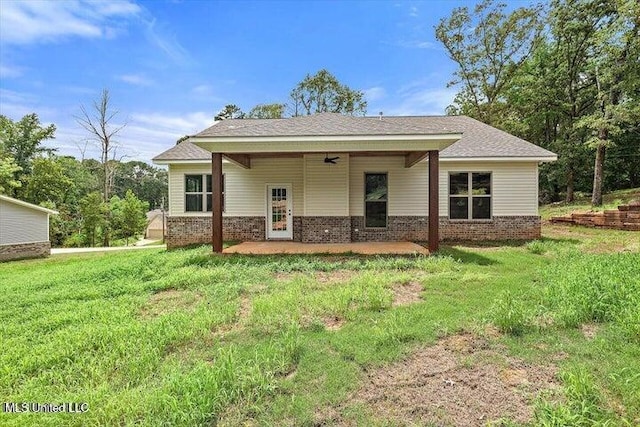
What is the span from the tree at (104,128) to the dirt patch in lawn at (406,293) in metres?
28.2

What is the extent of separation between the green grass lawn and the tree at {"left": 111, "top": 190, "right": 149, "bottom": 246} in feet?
72.7

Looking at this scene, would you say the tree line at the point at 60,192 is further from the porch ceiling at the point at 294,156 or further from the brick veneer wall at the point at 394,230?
the brick veneer wall at the point at 394,230

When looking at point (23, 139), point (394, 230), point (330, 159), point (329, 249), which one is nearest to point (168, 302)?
point (329, 249)

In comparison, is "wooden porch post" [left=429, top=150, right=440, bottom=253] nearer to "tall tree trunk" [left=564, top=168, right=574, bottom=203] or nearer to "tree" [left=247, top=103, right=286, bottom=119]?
"tall tree trunk" [left=564, top=168, right=574, bottom=203]

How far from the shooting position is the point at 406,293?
576cm

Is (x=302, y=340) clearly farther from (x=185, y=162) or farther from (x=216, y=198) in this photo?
(x=185, y=162)

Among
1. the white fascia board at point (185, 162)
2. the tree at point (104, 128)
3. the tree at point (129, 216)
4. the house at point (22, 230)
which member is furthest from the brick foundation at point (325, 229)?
the tree at point (104, 128)

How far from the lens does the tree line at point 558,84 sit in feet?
56.3

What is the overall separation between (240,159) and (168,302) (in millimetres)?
6794

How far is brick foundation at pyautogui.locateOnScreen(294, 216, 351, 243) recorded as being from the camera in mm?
11852

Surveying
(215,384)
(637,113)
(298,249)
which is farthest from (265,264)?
(637,113)

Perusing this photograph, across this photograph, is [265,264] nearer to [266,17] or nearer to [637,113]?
[266,17]

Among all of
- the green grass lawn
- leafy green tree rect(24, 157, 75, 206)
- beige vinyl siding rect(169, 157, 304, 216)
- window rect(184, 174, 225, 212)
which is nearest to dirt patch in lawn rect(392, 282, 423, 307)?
the green grass lawn

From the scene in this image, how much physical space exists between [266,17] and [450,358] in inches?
542
